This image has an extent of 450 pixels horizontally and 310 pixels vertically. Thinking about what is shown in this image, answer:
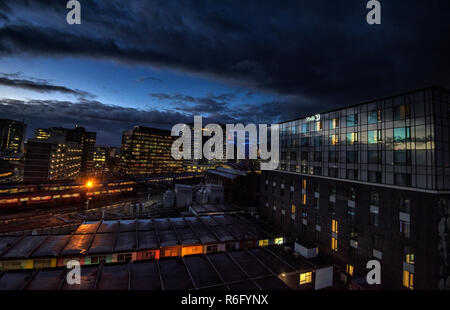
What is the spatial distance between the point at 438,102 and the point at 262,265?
29.7 m

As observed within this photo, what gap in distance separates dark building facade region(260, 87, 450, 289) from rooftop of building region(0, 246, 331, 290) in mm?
9719

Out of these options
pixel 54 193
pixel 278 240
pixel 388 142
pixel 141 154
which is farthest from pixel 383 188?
pixel 141 154

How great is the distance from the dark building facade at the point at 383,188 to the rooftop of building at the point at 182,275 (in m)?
9.72

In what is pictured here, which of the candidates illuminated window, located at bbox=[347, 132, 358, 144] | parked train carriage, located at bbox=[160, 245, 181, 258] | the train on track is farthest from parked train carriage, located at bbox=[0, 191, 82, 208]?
illuminated window, located at bbox=[347, 132, 358, 144]

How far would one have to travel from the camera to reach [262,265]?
26297 millimetres

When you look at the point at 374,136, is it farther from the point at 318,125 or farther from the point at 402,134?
the point at 318,125

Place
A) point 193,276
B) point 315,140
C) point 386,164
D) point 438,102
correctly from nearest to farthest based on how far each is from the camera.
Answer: point 193,276, point 438,102, point 386,164, point 315,140

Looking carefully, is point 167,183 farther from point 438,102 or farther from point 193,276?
point 438,102

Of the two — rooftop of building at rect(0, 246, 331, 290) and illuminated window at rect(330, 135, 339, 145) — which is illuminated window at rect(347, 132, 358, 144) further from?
rooftop of building at rect(0, 246, 331, 290)

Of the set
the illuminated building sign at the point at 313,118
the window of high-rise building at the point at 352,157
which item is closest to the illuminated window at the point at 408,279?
the window of high-rise building at the point at 352,157

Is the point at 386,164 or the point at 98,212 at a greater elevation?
the point at 386,164
